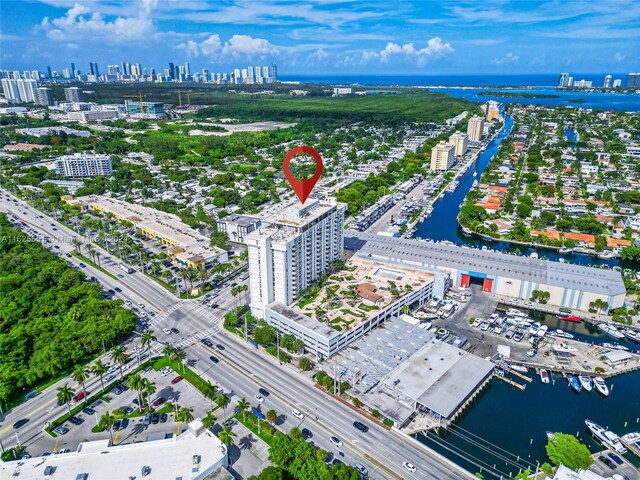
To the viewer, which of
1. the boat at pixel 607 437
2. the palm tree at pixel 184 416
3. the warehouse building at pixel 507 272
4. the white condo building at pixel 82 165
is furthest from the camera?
the white condo building at pixel 82 165

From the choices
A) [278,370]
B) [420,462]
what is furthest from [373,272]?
[420,462]

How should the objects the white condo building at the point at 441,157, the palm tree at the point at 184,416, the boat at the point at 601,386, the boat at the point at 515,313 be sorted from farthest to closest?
the white condo building at the point at 441,157 → the boat at the point at 515,313 → the boat at the point at 601,386 → the palm tree at the point at 184,416

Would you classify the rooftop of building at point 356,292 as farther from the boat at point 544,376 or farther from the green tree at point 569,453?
the green tree at point 569,453

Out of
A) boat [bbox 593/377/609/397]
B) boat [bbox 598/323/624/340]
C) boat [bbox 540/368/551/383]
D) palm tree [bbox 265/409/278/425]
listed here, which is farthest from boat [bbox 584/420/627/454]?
palm tree [bbox 265/409/278/425]

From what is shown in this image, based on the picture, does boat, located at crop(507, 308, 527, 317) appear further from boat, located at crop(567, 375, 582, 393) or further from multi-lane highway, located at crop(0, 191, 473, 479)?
multi-lane highway, located at crop(0, 191, 473, 479)

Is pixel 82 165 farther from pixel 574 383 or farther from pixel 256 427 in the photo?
pixel 574 383

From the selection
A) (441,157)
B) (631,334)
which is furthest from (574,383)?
(441,157)


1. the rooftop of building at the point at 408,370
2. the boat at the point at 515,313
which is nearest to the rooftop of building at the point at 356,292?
the rooftop of building at the point at 408,370
